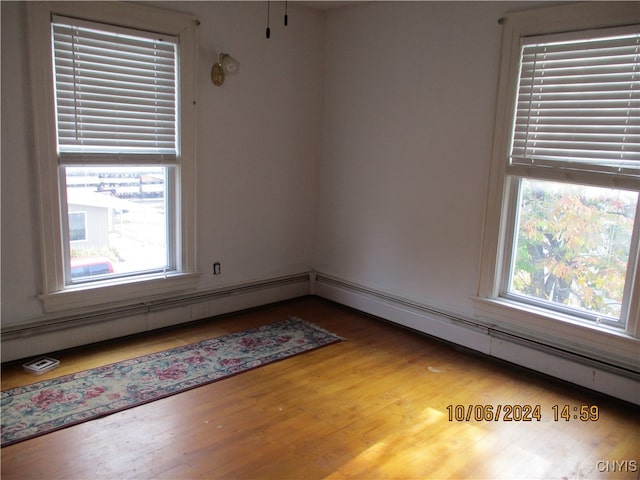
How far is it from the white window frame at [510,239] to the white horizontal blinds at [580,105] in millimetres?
77

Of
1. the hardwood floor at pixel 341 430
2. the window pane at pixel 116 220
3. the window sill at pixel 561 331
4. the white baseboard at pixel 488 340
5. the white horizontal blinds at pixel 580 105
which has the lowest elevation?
the hardwood floor at pixel 341 430

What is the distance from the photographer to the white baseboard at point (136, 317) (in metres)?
3.33

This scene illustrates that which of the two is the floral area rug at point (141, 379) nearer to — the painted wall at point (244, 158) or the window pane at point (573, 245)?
the painted wall at point (244, 158)

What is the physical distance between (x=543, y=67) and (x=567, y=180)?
0.70m

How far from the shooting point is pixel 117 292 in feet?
12.0

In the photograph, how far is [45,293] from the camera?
3.37 m

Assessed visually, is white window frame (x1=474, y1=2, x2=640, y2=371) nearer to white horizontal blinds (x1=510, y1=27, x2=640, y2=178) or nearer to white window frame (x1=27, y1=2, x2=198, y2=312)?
white horizontal blinds (x1=510, y1=27, x2=640, y2=178)

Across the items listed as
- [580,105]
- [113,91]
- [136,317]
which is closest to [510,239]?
[580,105]

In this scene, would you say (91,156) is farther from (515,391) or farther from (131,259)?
(515,391)

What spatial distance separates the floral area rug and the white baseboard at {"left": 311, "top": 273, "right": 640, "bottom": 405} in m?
0.60

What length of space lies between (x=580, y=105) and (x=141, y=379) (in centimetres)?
304

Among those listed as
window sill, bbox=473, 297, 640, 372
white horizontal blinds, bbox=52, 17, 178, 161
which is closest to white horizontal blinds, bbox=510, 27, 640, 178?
window sill, bbox=473, 297, 640, 372

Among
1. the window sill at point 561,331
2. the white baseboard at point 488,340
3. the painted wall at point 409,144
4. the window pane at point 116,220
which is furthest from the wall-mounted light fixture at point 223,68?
the window sill at point 561,331

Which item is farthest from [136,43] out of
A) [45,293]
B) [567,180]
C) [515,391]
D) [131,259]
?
[515,391]
